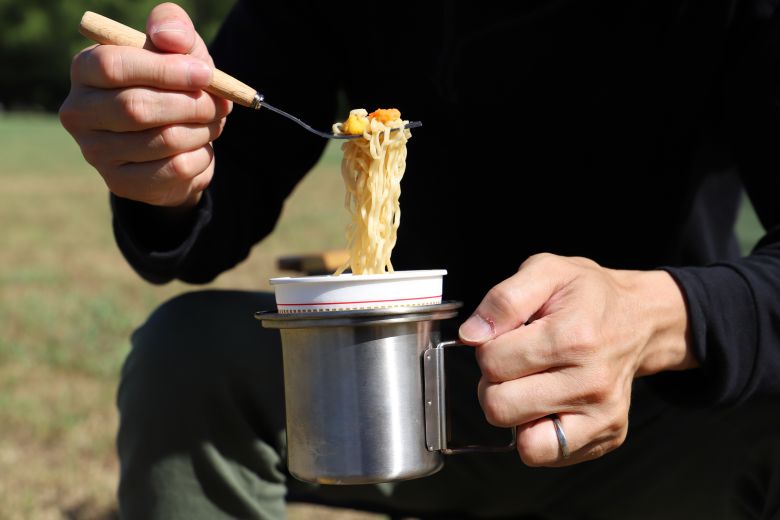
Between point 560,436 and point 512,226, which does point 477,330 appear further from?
point 512,226

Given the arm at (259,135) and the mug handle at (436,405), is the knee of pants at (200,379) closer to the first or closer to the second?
the arm at (259,135)

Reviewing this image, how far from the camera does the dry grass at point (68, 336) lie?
3.36m

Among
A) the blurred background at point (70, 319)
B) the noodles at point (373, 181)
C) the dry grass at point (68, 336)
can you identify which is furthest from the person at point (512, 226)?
the dry grass at point (68, 336)

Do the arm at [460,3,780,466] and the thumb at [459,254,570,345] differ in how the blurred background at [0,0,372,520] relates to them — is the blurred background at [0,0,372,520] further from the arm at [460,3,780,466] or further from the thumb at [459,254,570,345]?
the thumb at [459,254,570,345]

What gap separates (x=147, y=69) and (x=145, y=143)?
0.48 ft

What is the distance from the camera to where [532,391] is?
152 centimetres

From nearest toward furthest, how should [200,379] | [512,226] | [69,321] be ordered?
1. [200,379]
2. [512,226]
3. [69,321]

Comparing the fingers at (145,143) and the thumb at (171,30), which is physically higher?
the thumb at (171,30)

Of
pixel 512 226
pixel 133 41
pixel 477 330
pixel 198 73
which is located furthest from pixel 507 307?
pixel 512 226

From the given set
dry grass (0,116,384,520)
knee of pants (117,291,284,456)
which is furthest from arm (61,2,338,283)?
dry grass (0,116,384,520)

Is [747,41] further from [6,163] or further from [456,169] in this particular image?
[6,163]

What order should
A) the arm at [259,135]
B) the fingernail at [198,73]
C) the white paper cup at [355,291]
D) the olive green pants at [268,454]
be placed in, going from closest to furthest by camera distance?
the white paper cup at [355,291]
the fingernail at [198,73]
the olive green pants at [268,454]
the arm at [259,135]

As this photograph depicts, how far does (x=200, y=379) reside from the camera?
207 cm

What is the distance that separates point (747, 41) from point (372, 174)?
0.86 meters
